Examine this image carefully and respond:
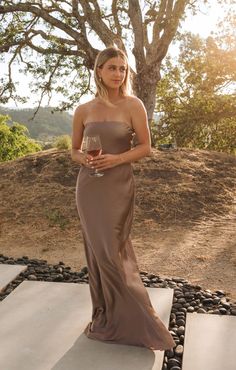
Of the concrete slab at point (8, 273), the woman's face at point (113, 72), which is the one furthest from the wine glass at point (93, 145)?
the concrete slab at point (8, 273)

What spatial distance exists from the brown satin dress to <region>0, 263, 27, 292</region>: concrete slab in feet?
6.73

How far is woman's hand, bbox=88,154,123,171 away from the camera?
3.46 metres

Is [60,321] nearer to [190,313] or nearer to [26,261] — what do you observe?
[190,313]

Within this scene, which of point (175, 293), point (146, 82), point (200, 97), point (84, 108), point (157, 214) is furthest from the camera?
point (200, 97)

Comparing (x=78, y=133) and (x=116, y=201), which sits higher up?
(x=78, y=133)

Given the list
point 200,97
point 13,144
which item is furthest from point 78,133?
point 13,144

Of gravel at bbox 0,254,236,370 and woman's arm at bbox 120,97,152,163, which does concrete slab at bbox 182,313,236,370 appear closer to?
gravel at bbox 0,254,236,370

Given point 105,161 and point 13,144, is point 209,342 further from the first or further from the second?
point 13,144

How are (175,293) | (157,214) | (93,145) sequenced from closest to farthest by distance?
(93,145), (175,293), (157,214)

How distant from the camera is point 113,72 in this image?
3639 millimetres

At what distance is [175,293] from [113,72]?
271 centimetres

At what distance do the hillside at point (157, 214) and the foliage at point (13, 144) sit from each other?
28181 millimetres

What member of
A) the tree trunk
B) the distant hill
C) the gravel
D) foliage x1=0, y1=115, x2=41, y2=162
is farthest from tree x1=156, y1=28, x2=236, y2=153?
the distant hill

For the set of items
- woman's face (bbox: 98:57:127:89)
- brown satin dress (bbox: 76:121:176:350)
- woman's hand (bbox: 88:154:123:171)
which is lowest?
brown satin dress (bbox: 76:121:176:350)
